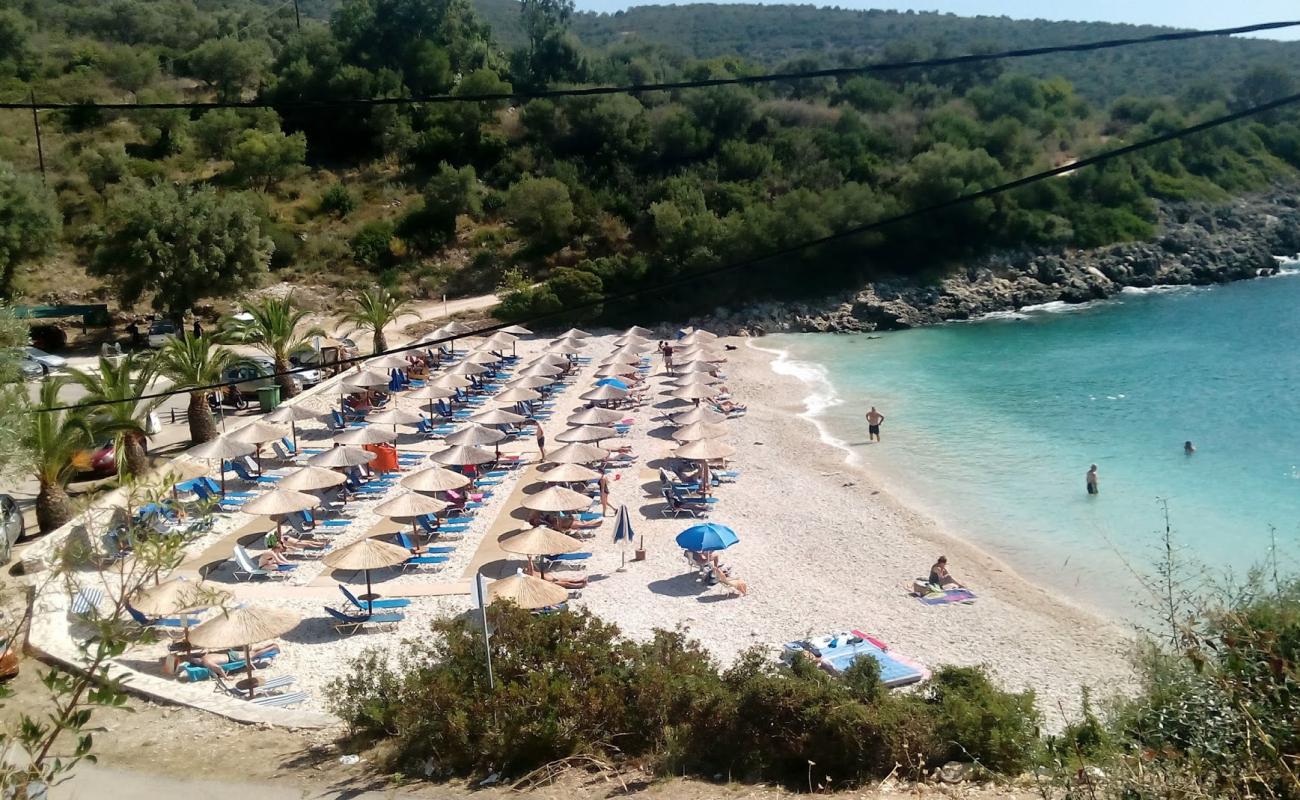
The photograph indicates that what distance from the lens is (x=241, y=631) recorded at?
42.1ft

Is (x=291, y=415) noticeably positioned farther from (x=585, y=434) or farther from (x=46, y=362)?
(x=46, y=362)

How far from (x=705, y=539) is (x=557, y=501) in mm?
3151

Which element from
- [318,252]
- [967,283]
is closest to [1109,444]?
[967,283]

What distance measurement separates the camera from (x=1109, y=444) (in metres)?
27.2

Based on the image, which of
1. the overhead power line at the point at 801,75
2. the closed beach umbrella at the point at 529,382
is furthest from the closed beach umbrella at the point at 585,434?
the overhead power line at the point at 801,75

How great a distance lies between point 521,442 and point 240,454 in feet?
24.7

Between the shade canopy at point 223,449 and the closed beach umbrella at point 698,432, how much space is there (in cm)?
947

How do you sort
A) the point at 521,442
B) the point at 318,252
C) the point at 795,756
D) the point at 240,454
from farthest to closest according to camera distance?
the point at 318,252 → the point at 521,442 → the point at 240,454 → the point at 795,756

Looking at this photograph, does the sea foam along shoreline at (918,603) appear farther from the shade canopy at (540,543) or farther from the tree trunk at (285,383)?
the tree trunk at (285,383)

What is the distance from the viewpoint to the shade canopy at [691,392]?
29.6 metres

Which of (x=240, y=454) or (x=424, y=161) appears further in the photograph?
(x=424, y=161)

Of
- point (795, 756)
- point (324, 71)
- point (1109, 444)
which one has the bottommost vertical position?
point (1109, 444)

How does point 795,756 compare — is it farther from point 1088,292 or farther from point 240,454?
point 1088,292

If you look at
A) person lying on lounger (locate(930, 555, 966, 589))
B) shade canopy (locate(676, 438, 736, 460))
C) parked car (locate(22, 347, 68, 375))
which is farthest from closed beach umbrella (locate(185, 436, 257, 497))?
person lying on lounger (locate(930, 555, 966, 589))
